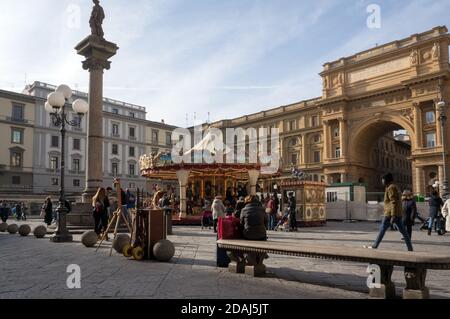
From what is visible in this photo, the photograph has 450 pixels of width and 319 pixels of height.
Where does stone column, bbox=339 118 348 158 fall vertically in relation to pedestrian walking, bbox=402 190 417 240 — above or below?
above

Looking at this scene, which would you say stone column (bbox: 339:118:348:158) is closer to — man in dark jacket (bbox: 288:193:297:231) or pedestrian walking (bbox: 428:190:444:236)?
man in dark jacket (bbox: 288:193:297:231)

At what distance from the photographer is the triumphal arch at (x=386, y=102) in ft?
149

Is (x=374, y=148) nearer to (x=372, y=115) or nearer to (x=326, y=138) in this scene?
(x=326, y=138)

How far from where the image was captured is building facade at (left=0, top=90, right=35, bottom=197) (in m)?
50.7

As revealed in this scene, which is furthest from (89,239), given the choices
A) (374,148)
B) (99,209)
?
(374,148)

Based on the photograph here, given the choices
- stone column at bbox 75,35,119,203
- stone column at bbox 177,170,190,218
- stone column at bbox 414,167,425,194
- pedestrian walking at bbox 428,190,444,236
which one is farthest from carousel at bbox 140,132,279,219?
stone column at bbox 414,167,425,194

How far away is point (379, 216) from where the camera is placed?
1077 inches

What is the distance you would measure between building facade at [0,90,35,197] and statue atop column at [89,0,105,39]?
3753cm

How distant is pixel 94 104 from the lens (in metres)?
18.0

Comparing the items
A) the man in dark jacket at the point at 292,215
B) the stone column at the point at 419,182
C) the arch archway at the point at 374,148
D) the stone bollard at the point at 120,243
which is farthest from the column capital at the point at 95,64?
the arch archway at the point at 374,148

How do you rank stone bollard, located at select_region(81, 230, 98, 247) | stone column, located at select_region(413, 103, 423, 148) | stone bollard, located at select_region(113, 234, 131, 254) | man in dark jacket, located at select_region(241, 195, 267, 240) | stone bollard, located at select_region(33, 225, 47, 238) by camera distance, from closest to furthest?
man in dark jacket, located at select_region(241, 195, 267, 240)
stone bollard, located at select_region(113, 234, 131, 254)
stone bollard, located at select_region(81, 230, 98, 247)
stone bollard, located at select_region(33, 225, 47, 238)
stone column, located at select_region(413, 103, 423, 148)

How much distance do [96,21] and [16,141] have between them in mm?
39793

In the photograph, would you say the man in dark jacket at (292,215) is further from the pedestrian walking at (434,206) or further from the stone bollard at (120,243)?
the stone bollard at (120,243)

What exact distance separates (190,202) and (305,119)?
141 ft
